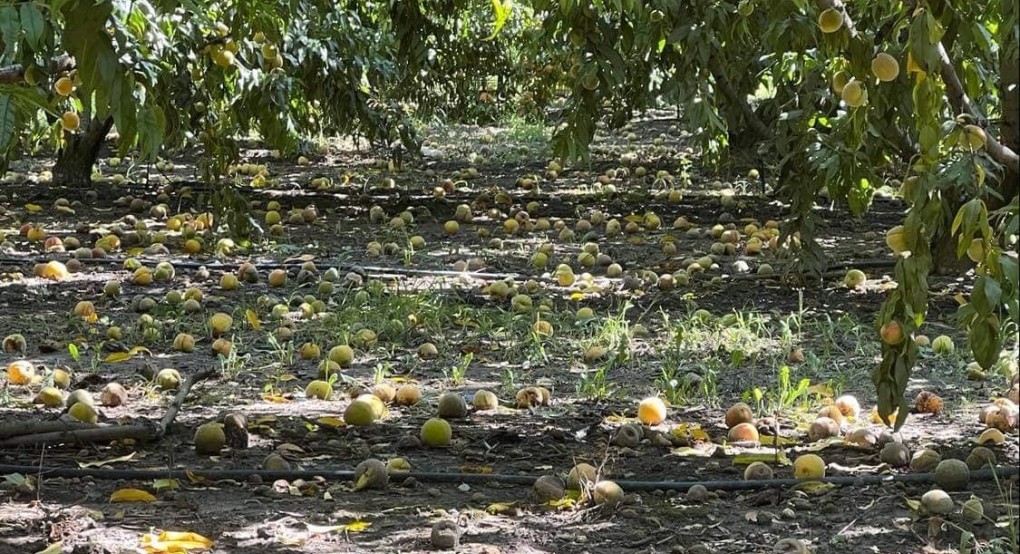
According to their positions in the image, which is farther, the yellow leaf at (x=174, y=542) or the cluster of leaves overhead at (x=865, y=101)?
the yellow leaf at (x=174, y=542)

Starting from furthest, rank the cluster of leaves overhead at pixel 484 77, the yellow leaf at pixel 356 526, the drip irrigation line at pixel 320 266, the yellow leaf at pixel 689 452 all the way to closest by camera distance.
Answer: the cluster of leaves overhead at pixel 484 77 < the drip irrigation line at pixel 320 266 < the yellow leaf at pixel 689 452 < the yellow leaf at pixel 356 526

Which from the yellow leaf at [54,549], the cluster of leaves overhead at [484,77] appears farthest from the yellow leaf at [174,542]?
the cluster of leaves overhead at [484,77]

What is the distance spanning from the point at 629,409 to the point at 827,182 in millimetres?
1314

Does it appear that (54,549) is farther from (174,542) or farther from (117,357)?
(117,357)

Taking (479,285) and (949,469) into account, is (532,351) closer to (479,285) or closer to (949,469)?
(479,285)

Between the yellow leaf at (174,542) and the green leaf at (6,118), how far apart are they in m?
0.92

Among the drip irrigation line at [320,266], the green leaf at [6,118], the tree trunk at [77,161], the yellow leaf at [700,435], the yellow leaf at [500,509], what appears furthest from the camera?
the tree trunk at [77,161]

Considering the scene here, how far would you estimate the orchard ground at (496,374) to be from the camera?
3.00m

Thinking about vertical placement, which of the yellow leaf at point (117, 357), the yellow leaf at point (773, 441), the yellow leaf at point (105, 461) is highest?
the yellow leaf at point (773, 441)

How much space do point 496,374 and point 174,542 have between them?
6.98 feet

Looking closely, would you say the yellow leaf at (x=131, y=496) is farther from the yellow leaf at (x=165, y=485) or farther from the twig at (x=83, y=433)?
the twig at (x=83, y=433)

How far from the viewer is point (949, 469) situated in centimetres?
318

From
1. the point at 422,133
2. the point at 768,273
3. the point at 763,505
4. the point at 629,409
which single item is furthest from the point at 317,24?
the point at 422,133

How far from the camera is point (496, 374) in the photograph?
4.78 meters
